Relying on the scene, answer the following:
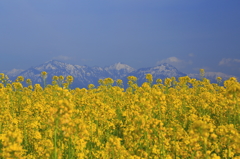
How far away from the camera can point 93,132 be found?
21.5 feet

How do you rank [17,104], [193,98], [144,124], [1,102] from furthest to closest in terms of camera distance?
[17,104]
[193,98]
[1,102]
[144,124]

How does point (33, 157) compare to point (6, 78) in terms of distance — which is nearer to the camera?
point (33, 157)

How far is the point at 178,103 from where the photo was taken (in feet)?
29.5

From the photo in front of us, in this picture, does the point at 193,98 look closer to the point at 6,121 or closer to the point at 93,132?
the point at 93,132

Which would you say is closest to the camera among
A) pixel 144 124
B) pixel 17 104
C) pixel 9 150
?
pixel 9 150

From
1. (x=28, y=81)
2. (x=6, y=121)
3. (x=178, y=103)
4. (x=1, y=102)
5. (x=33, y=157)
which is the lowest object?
(x=33, y=157)

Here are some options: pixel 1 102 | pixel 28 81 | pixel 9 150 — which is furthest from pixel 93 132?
pixel 28 81

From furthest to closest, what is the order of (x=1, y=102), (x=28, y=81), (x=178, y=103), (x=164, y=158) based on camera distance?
(x=28, y=81) → (x=1, y=102) → (x=178, y=103) → (x=164, y=158)

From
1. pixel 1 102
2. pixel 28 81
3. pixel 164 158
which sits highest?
pixel 28 81

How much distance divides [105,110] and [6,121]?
2807 mm

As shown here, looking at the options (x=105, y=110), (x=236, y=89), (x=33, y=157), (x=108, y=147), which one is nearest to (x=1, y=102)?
(x=105, y=110)

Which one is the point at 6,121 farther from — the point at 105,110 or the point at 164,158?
the point at 164,158

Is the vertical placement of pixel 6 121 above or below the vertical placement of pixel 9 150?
above

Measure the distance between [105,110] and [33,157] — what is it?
2.88 m
